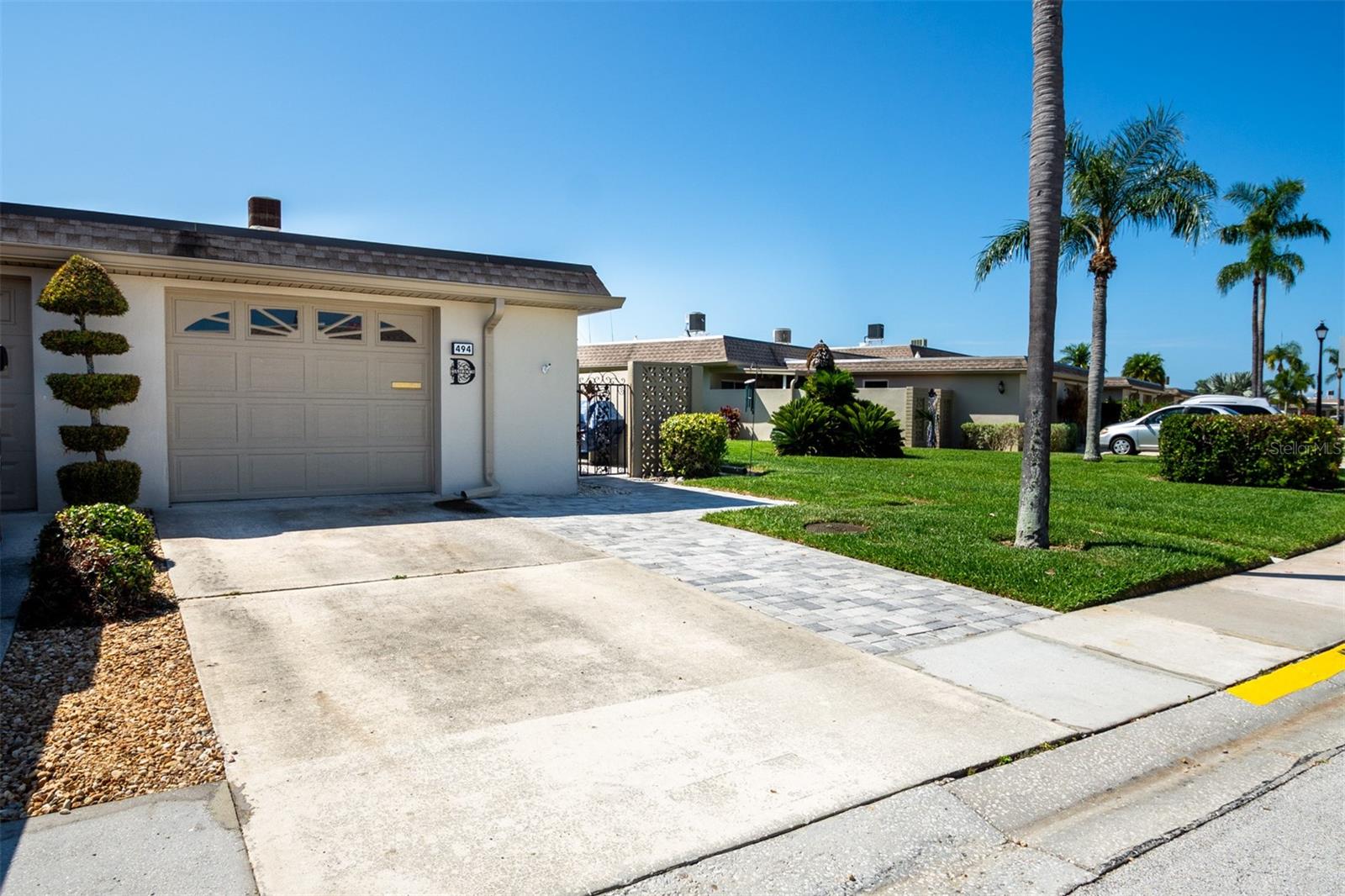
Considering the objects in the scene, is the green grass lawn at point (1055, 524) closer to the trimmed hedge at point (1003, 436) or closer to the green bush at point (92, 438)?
the green bush at point (92, 438)

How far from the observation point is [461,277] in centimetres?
1092

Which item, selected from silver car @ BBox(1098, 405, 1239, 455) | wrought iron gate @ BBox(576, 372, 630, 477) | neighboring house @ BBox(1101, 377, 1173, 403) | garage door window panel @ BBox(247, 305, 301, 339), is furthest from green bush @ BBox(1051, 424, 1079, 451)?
garage door window panel @ BBox(247, 305, 301, 339)

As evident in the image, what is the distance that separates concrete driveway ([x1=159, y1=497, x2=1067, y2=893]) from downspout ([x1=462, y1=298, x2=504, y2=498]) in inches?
183

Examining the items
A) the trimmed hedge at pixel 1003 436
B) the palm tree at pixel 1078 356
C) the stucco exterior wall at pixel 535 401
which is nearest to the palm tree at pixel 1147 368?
the palm tree at pixel 1078 356

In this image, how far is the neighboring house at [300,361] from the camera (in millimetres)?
8828

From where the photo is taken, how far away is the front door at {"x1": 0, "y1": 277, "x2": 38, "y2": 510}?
8758mm

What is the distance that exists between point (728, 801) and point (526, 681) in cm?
163

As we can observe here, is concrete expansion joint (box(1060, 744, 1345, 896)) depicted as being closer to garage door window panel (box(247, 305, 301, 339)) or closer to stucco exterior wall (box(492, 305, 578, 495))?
stucco exterior wall (box(492, 305, 578, 495))

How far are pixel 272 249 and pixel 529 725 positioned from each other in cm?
773

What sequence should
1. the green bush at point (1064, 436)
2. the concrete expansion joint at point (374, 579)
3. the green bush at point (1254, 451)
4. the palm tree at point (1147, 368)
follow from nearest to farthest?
1. the concrete expansion joint at point (374, 579)
2. the green bush at point (1254, 451)
3. the green bush at point (1064, 436)
4. the palm tree at point (1147, 368)

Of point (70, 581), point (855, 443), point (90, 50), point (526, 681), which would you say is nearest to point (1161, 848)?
point (526, 681)

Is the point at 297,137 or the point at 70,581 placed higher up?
the point at 297,137

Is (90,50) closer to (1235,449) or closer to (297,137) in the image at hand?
(297,137)

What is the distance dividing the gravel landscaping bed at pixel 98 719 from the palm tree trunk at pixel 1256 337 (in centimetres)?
3516
